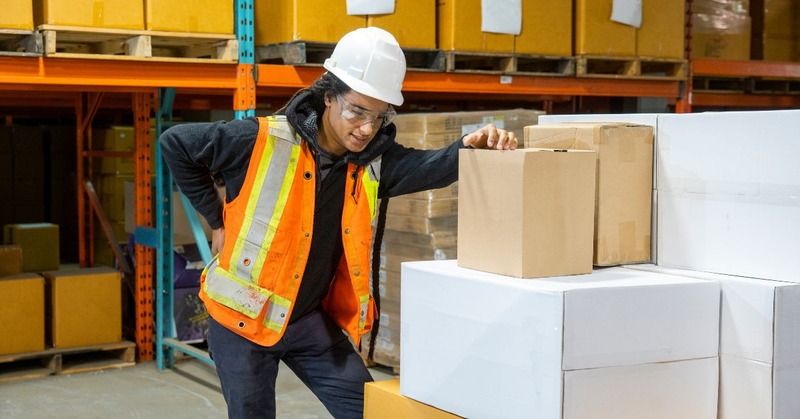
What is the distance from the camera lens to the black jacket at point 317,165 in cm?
318

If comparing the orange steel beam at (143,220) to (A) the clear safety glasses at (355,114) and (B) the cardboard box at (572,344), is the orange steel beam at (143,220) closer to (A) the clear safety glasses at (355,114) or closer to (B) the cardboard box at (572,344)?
(A) the clear safety glasses at (355,114)

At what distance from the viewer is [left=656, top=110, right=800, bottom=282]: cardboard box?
2.61 meters

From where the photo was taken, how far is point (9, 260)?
22.0 feet

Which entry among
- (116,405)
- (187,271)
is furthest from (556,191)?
(187,271)

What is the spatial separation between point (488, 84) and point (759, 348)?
411 cm

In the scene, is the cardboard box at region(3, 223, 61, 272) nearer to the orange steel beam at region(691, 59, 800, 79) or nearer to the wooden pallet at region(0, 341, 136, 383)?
the wooden pallet at region(0, 341, 136, 383)

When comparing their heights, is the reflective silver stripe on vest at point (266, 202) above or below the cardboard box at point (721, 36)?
below

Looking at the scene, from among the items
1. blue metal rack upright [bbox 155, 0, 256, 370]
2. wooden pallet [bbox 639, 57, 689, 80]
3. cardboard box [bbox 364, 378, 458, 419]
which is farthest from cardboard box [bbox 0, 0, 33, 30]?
wooden pallet [bbox 639, 57, 689, 80]

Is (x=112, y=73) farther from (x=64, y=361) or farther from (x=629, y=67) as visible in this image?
(x=629, y=67)

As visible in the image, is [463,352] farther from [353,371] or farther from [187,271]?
[187,271]

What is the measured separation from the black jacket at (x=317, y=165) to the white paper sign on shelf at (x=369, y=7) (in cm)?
237

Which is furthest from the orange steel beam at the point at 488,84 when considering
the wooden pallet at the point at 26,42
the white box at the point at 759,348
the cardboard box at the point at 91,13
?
the white box at the point at 759,348

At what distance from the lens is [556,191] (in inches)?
106

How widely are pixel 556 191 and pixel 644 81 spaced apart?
194 inches
